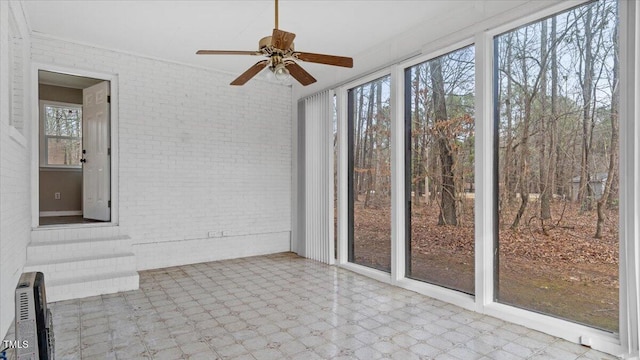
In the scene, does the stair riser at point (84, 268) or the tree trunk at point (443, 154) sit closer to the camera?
the tree trunk at point (443, 154)

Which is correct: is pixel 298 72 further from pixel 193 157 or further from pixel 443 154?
pixel 193 157

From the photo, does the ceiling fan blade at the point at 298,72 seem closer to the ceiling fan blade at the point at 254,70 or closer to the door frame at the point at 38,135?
the ceiling fan blade at the point at 254,70

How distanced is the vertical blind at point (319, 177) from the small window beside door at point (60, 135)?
4702 millimetres

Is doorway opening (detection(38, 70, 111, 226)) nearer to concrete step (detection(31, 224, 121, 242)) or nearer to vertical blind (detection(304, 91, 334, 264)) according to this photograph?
concrete step (detection(31, 224, 121, 242))

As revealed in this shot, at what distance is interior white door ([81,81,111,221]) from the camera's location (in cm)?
523

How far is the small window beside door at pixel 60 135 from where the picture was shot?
6.84 m

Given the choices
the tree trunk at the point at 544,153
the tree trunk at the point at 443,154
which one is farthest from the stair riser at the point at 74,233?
the tree trunk at the point at 544,153

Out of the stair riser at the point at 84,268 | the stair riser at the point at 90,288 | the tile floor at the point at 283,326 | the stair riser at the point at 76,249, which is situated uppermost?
Answer: the stair riser at the point at 76,249

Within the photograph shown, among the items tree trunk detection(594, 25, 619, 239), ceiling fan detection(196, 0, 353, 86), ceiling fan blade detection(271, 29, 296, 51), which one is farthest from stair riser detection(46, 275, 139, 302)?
tree trunk detection(594, 25, 619, 239)

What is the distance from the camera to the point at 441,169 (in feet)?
13.4

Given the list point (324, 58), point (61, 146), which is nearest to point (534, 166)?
point (324, 58)

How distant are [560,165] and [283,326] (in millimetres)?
2764

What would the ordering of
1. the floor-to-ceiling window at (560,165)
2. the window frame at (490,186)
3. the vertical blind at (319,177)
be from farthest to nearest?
1. the vertical blind at (319,177)
2. the floor-to-ceiling window at (560,165)
3. the window frame at (490,186)

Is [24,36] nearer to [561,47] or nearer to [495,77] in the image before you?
[495,77]
